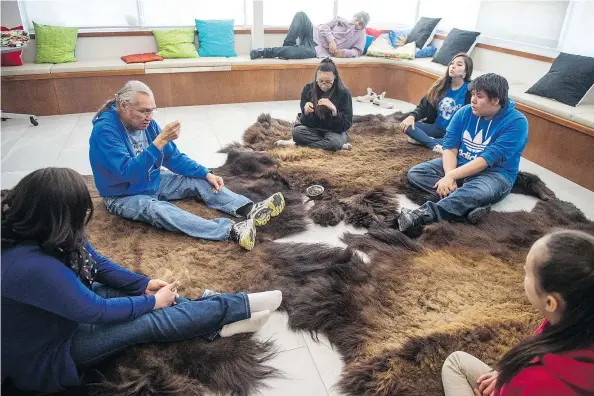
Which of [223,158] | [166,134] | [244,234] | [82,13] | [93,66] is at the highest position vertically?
[82,13]

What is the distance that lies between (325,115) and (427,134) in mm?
927

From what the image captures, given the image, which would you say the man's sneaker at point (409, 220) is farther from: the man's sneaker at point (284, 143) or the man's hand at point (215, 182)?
the man's sneaker at point (284, 143)

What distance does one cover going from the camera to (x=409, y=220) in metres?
2.35

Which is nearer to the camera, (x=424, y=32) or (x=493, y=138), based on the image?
(x=493, y=138)

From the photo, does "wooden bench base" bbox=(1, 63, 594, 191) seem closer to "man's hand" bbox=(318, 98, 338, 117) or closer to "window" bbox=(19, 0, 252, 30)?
"window" bbox=(19, 0, 252, 30)

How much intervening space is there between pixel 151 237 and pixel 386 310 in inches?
49.6

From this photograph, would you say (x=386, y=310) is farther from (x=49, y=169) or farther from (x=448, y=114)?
(x=448, y=114)

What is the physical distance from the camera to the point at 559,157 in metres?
3.33

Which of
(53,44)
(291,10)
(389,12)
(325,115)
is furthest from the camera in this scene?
(389,12)

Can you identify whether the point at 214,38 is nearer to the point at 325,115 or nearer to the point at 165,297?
the point at 325,115

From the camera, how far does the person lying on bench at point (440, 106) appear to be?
11.0ft

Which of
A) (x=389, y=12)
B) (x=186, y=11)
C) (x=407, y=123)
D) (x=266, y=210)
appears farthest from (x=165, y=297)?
(x=389, y=12)

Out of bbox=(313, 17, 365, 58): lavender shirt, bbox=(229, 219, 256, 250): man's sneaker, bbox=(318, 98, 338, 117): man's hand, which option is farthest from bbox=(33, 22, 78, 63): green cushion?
bbox=(229, 219, 256, 250): man's sneaker

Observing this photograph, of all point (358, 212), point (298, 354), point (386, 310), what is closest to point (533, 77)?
point (358, 212)
